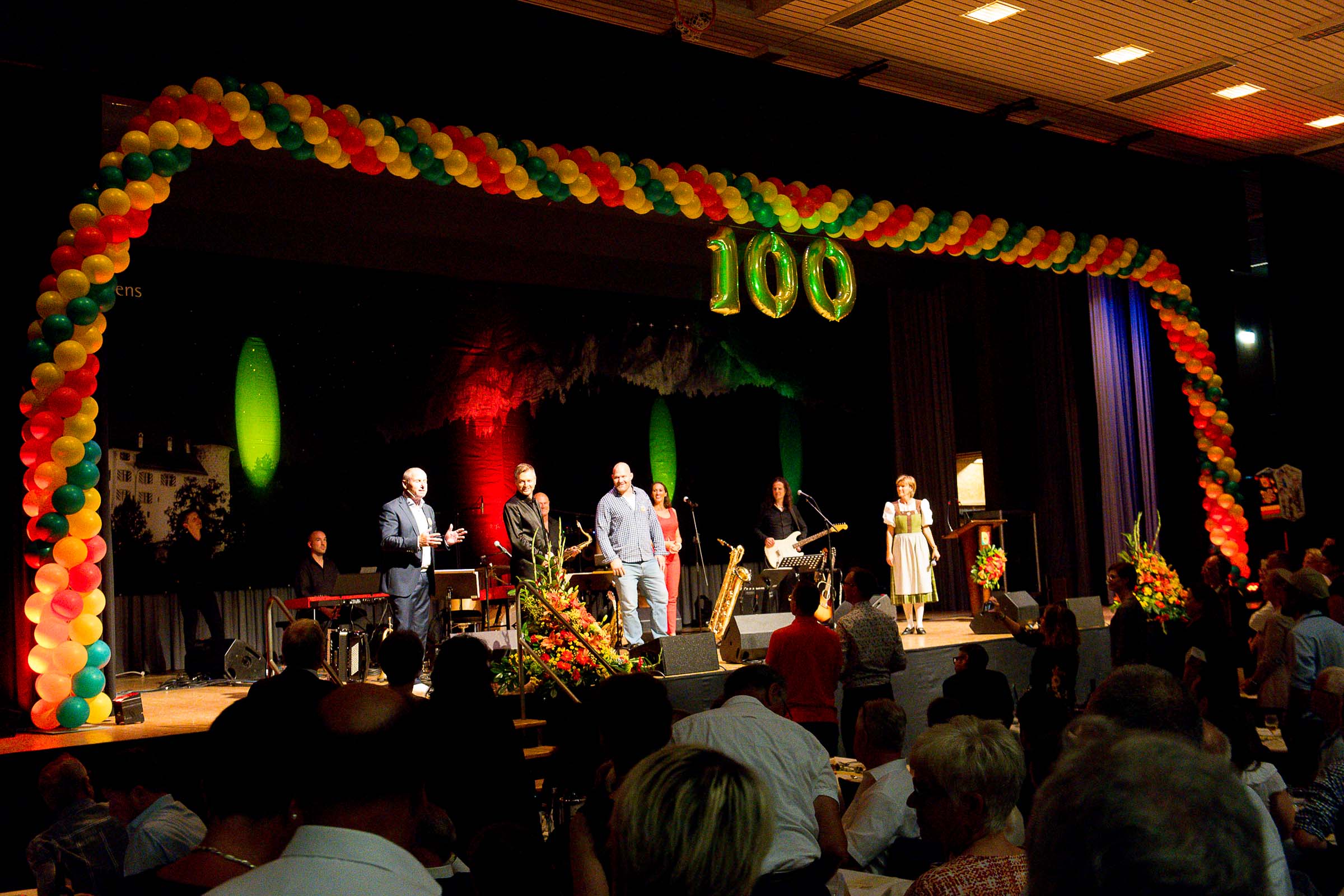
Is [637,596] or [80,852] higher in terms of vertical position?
[637,596]

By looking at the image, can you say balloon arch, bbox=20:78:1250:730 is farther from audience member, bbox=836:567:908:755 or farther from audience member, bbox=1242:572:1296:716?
audience member, bbox=1242:572:1296:716

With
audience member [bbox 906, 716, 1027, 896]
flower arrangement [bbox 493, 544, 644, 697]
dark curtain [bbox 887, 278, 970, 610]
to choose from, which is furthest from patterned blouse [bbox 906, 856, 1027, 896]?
dark curtain [bbox 887, 278, 970, 610]

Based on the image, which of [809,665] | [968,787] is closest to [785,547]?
[809,665]

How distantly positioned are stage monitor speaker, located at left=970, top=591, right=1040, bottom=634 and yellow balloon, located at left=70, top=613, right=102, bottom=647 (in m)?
6.94

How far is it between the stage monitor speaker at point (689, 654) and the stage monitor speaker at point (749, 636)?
1.14m

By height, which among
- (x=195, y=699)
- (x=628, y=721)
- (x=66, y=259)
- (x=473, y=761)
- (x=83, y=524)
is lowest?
(x=195, y=699)

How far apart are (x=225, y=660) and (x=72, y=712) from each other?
11.8 feet

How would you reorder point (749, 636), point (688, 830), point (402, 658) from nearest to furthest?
point (688, 830) < point (402, 658) < point (749, 636)

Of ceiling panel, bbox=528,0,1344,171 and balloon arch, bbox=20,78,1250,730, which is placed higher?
ceiling panel, bbox=528,0,1344,171

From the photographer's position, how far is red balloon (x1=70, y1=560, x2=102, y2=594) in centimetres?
619

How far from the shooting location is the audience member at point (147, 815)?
2.87 metres

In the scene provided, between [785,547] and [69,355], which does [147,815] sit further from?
[785,547]

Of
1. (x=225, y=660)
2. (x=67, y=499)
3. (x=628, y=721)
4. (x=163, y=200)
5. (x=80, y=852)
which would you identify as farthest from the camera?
(x=225, y=660)

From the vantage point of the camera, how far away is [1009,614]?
410 inches
